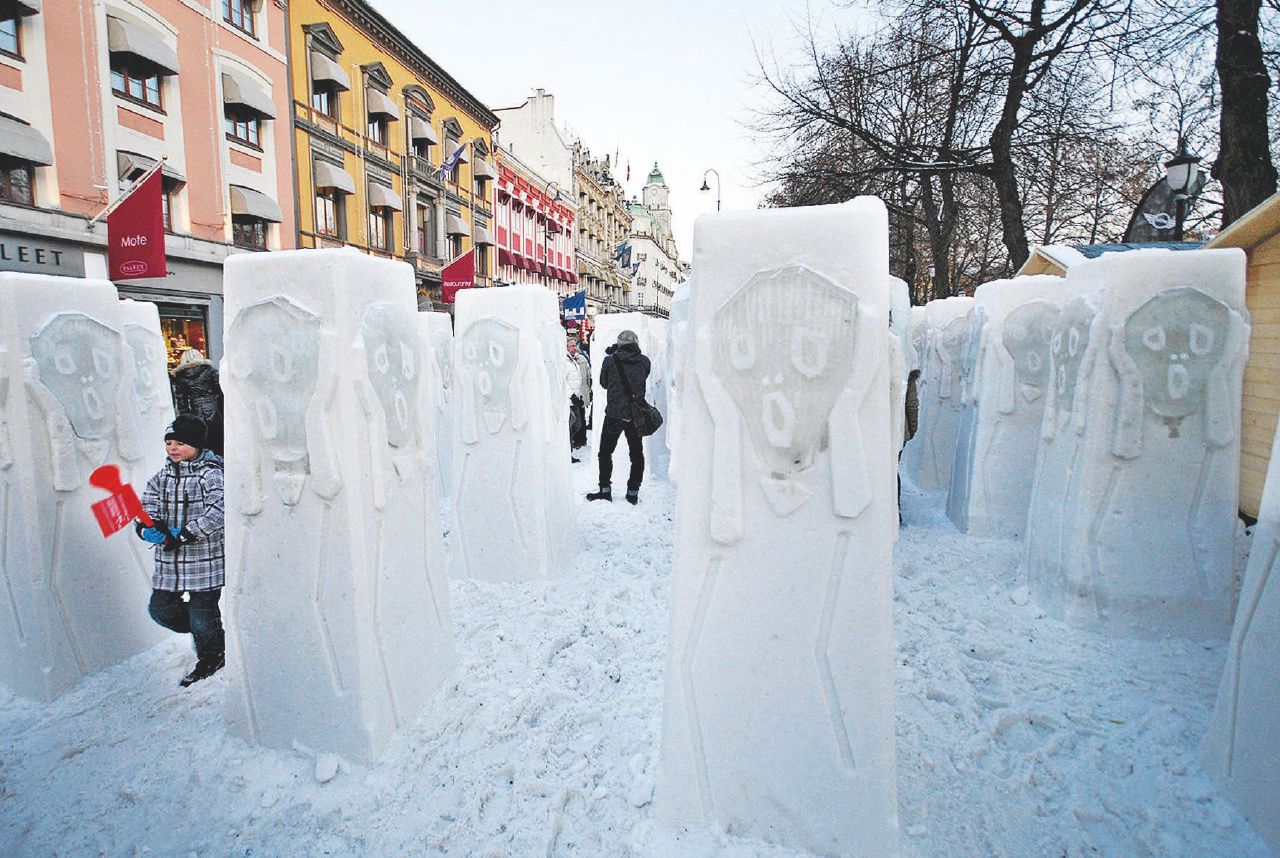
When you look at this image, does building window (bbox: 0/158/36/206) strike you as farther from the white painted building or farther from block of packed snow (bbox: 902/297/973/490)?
the white painted building

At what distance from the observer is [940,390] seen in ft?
23.9

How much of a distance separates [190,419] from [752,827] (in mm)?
3128

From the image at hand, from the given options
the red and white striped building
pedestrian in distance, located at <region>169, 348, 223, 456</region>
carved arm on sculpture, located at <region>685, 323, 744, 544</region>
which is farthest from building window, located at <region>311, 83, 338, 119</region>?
carved arm on sculpture, located at <region>685, 323, 744, 544</region>

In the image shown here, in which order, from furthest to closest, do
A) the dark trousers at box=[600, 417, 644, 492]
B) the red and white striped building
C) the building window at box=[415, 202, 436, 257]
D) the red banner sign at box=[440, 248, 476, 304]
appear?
the red and white striped building < the building window at box=[415, 202, 436, 257] < the red banner sign at box=[440, 248, 476, 304] < the dark trousers at box=[600, 417, 644, 492]

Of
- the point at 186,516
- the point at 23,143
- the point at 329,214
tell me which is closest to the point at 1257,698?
the point at 186,516

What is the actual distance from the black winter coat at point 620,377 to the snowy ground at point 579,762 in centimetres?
308

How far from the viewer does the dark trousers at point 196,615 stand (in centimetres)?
335

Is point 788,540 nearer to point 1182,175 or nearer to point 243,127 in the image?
point 1182,175

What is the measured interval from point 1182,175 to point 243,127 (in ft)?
56.2

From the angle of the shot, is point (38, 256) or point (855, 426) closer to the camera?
point (855, 426)

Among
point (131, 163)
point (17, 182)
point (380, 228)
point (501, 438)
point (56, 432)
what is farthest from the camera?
point (380, 228)

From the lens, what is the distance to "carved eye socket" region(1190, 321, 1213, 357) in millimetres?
3553

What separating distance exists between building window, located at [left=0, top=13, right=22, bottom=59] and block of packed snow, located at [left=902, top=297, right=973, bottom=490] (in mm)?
13290

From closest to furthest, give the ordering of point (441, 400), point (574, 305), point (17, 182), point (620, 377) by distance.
→ point (620, 377), point (441, 400), point (17, 182), point (574, 305)
